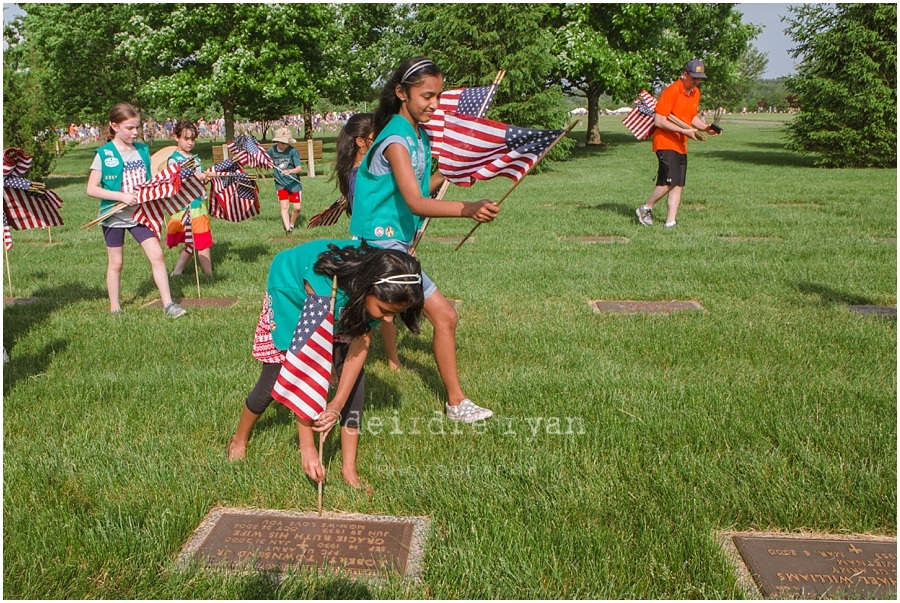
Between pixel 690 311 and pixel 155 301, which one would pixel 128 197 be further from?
pixel 690 311

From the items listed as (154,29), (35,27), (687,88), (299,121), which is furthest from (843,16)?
(299,121)

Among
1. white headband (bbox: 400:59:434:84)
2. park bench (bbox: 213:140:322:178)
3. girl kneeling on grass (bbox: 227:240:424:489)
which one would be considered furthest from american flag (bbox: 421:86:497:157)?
park bench (bbox: 213:140:322:178)

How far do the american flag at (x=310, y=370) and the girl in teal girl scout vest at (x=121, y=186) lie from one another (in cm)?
368

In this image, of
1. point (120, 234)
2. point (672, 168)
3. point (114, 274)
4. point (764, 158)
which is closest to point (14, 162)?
point (120, 234)

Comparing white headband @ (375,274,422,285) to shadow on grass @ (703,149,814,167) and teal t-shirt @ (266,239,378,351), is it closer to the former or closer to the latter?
teal t-shirt @ (266,239,378,351)

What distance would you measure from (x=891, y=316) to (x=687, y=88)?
545 cm

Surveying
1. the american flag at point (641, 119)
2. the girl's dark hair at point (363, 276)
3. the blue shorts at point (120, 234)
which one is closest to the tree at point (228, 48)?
the american flag at point (641, 119)

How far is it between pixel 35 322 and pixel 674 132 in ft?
27.3

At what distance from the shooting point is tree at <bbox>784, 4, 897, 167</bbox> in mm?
21000

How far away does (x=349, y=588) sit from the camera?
2695 millimetres

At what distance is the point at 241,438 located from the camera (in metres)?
3.66

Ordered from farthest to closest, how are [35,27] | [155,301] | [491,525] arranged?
[35,27] < [155,301] < [491,525]

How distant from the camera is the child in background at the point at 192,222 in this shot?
25.0 feet

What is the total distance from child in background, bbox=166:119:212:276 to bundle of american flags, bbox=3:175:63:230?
1.39 meters
